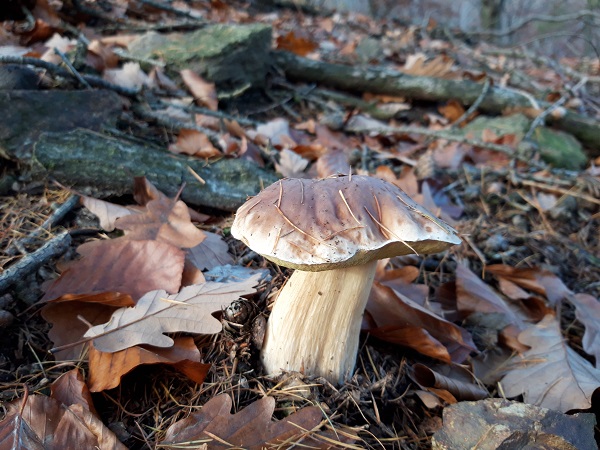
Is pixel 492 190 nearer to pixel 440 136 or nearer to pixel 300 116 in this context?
pixel 440 136

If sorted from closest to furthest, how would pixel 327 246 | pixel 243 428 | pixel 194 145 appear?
1. pixel 327 246
2. pixel 243 428
3. pixel 194 145

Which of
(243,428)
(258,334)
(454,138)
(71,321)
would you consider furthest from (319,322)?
(454,138)

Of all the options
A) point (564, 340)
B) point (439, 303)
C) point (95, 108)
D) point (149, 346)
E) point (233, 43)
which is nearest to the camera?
point (149, 346)

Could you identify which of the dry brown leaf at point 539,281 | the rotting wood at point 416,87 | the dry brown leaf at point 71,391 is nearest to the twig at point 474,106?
the rotting wood at point 416,87

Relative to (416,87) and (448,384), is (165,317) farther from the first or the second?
(416,87)

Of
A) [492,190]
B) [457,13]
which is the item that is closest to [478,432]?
[492,190]

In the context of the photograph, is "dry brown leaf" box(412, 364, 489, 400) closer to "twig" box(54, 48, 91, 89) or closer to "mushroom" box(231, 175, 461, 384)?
"mushroom" box(231, 175, 461, 384)
